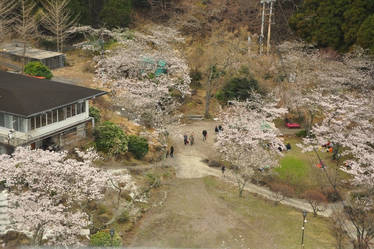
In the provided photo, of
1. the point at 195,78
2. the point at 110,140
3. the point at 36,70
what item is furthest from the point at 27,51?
the point at 110,140

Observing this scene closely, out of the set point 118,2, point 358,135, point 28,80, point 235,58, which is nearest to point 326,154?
point 358,135

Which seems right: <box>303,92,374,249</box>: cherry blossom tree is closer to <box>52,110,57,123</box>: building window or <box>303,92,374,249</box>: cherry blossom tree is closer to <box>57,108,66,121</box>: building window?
<box>57,108,66,121</box>: building window

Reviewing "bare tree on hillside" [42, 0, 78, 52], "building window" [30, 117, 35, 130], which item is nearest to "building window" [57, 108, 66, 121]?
"building window" [30, 117, 35, 130]

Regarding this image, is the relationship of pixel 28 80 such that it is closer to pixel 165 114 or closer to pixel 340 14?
pixel 165 114

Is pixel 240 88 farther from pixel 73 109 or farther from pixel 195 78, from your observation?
pixel 73 109

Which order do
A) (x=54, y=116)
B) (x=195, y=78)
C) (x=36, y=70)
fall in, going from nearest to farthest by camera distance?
(x=54, y=116)
(x=36, y=70)
(x=195, y=78)
